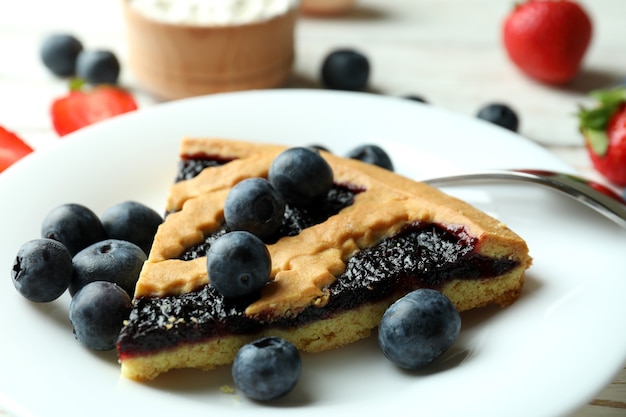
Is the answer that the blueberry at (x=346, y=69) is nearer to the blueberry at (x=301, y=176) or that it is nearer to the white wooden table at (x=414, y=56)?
the white wooden table at (x=414, y=56)

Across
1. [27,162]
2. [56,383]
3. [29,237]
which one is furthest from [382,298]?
[27,162]

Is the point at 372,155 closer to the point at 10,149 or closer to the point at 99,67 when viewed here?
the point at 10,149

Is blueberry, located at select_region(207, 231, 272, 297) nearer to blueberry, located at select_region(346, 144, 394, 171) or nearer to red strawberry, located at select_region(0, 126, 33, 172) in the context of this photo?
blueberry, located at select_region(346, 144, 394, 171)

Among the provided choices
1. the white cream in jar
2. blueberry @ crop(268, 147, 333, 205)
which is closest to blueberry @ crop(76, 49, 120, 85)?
the white cream in jar

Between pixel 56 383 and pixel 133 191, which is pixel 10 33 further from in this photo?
pixel 56 383

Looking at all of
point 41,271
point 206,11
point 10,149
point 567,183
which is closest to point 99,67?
point 206,11

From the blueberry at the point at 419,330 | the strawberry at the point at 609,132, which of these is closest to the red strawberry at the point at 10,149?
the blueberry at the point at 419,330
